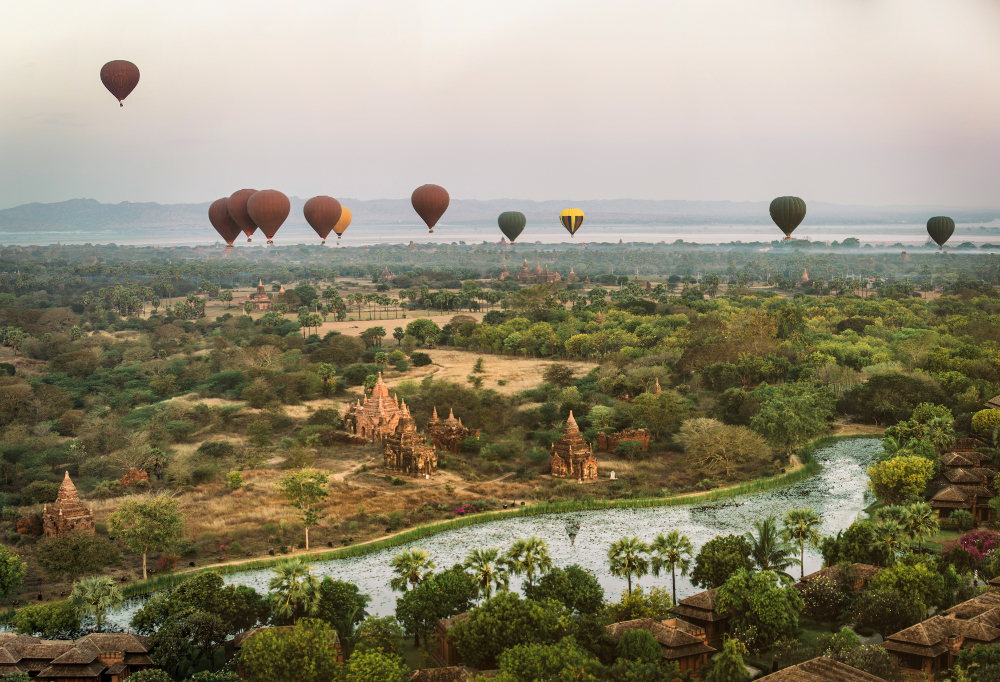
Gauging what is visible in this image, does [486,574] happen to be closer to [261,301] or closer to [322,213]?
[322,213]

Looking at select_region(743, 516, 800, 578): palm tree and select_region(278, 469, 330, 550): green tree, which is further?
select_region(278, 469, 330, 550): green tree

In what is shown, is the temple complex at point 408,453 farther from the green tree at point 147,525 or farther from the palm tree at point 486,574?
the palm tree at point 486,574

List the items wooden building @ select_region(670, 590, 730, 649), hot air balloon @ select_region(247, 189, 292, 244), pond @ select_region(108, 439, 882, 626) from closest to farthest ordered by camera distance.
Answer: wooden building @ select_region(670, 590, 730, 649)
pond @ select_region(108, 439, 882, 626)
hot air balloon @ select_region(247, 189, 292, 244)

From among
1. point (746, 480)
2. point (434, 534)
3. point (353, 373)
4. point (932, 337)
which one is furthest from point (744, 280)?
point (434, 534)

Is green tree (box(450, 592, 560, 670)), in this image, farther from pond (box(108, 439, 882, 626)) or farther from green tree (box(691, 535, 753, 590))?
green tree (box(691, 535, 753, 590))

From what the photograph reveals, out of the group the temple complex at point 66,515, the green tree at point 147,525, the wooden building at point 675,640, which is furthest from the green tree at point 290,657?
the temple complex at point 66,515

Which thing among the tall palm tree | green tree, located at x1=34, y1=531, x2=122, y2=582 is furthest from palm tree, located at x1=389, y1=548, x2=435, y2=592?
the tall palm tree
